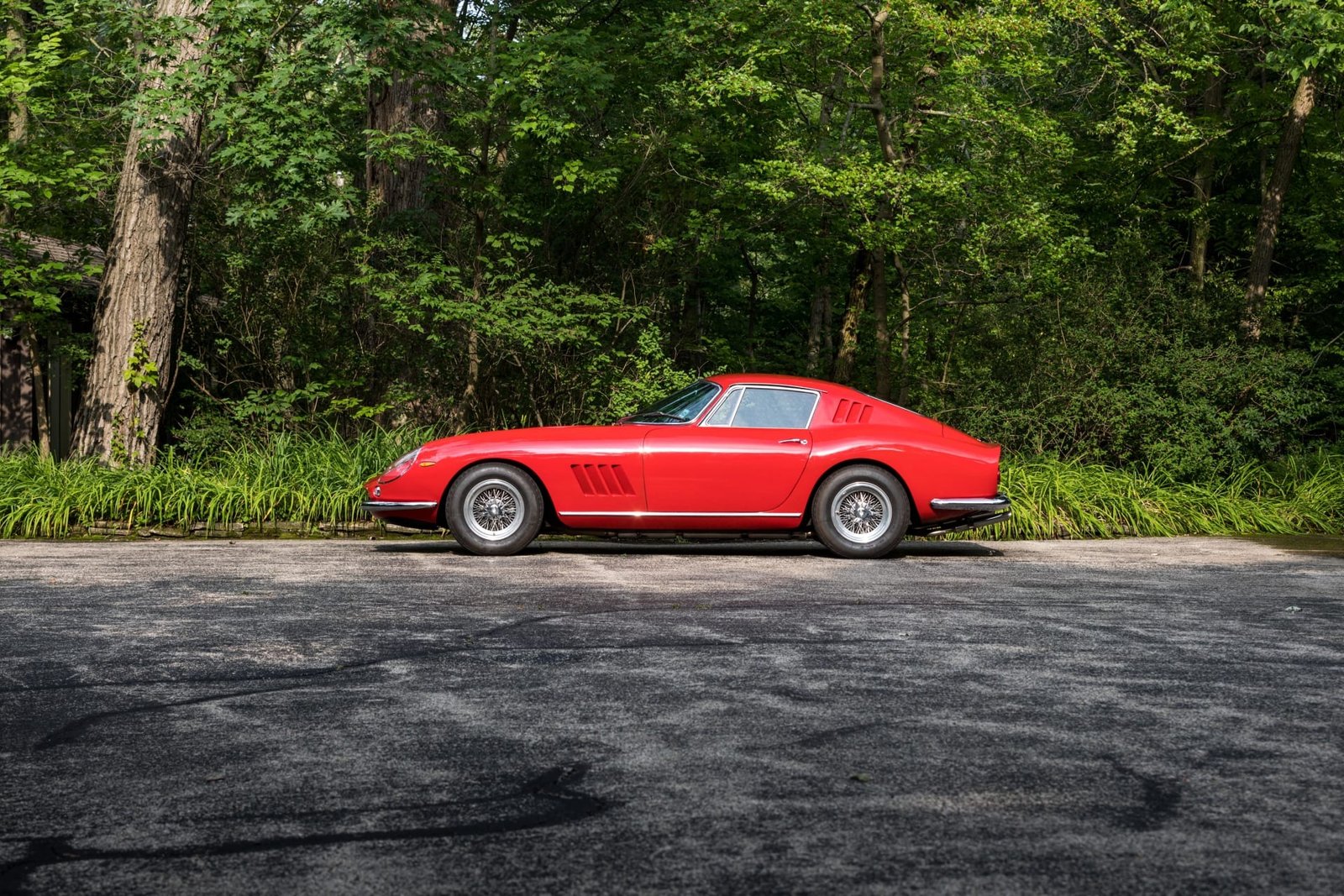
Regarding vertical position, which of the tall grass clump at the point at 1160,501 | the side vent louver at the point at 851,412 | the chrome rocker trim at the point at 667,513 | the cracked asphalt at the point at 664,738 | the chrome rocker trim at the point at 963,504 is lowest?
the cracked asphalt at the point at 664,738

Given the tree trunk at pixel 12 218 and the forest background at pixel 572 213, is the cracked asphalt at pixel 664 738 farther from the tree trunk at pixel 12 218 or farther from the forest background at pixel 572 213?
the tree trunk at pixel 12 218

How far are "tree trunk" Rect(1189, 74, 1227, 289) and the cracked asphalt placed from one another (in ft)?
44.3

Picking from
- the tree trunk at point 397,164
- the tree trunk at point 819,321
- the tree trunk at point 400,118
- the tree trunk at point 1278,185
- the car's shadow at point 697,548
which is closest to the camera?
the car's shadow at point 697,548

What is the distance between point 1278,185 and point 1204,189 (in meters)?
2.96

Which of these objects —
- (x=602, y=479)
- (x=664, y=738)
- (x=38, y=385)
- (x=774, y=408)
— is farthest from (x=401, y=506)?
(x=38, y=385)

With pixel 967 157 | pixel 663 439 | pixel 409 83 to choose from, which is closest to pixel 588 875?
pixel 663 439

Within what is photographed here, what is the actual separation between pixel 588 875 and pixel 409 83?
16285 mm

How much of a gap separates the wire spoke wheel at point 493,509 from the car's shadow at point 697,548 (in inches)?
14.9

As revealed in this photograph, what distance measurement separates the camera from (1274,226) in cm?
1878

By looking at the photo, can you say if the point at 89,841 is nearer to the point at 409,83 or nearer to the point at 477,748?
the point at 477,748

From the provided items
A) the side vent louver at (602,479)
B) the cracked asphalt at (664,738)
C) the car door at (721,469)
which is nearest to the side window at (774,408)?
the car door at (721,469)

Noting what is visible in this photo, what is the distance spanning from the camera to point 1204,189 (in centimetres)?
2195

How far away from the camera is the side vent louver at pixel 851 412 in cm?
1127

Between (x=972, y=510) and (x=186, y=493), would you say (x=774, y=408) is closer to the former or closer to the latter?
(x=972, y=510)
